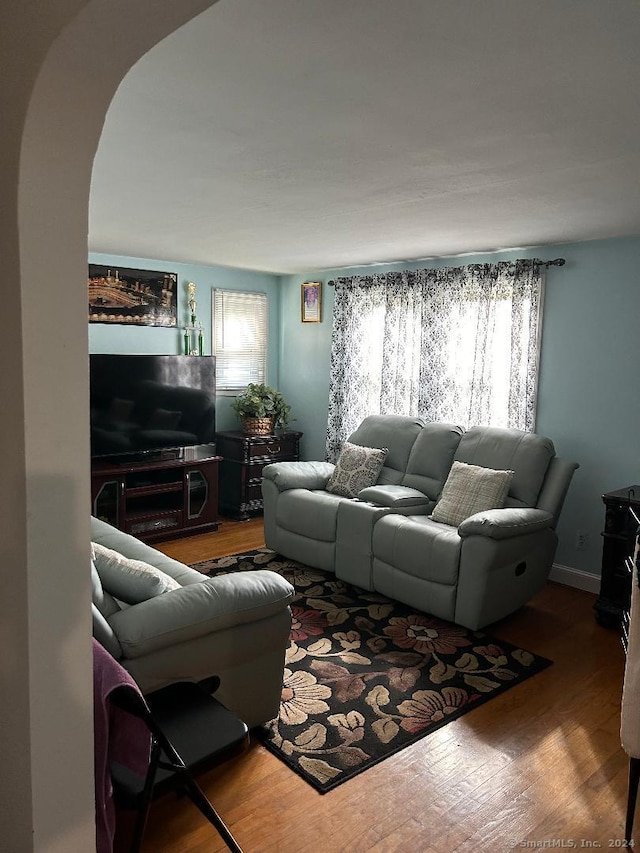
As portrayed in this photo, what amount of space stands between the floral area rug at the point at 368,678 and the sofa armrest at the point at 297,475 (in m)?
0.92

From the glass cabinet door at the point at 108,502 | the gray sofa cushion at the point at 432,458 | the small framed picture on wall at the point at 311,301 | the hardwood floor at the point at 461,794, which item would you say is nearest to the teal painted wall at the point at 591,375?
the gray sofa cushion at the point at 432,458

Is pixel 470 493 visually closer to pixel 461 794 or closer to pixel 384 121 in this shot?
pixel 461 794

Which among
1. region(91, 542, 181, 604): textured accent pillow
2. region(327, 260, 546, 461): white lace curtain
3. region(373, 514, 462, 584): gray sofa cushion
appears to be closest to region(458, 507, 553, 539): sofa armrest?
region(373, 514, 462, 584): gray sofa cushion

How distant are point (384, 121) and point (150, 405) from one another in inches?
152

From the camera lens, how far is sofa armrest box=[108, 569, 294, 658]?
2.22 meters

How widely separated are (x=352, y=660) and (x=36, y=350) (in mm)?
2722

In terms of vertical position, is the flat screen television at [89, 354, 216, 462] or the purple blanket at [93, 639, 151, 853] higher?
the flat screen television at [89, 354, 216, 462]

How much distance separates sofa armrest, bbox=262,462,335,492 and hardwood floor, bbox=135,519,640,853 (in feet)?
7.67

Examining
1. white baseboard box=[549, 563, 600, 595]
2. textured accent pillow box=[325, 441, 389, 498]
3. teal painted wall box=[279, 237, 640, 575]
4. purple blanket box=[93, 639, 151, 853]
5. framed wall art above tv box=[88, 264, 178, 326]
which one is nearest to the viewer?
purple blanket box=[93, 639, 151, 853]

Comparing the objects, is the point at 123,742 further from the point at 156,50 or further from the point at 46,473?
the point at 156,50

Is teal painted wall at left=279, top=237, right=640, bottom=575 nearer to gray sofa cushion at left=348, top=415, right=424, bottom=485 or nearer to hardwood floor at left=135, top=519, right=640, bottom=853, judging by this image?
gray sofa cushion at left=348, top=415, right=424, bottom=485

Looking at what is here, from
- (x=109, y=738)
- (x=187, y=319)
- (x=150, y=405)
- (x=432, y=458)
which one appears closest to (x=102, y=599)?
(x=109, y=738)

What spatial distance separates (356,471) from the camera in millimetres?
5023

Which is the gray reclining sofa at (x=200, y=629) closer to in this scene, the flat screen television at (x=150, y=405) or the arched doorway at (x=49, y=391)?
the arched doorway at (x=49, y=391)
